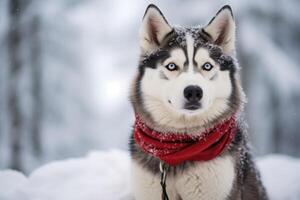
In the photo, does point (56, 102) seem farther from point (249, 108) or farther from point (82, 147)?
point (249, 108)

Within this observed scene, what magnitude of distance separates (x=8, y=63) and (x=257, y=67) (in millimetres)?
5498

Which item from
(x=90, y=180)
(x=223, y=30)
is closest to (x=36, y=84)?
(x=90, y=180)

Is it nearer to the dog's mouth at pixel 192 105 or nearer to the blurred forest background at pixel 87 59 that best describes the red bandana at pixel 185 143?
the dog's mouth at pixel 192 105

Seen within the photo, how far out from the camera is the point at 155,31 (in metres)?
3.49

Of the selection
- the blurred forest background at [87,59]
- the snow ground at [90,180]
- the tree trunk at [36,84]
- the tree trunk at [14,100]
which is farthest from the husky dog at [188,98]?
the tree trunk at [36,84]

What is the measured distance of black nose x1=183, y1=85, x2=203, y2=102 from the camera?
3012mm

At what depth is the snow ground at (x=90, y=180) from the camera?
3.94m

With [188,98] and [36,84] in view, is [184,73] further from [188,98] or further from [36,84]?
[36,84]

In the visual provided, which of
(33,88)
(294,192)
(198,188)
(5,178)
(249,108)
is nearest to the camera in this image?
(198,188)

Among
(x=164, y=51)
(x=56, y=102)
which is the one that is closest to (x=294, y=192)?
(x=164, y=51)

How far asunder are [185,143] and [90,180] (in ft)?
4.85

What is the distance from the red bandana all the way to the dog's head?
0.07m

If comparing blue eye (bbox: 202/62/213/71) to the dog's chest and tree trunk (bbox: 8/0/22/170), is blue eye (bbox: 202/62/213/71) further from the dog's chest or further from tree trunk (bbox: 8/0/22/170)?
tree trunk (bbox: 8/0/22/170)

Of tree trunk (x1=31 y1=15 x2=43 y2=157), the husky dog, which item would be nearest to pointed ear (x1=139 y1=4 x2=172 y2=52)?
the husky dog
